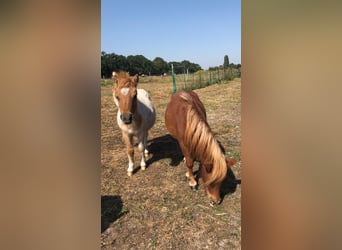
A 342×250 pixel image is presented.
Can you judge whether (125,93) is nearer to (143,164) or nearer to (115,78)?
(115,78)

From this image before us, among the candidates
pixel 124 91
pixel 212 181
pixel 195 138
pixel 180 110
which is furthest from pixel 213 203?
pixel 124 91

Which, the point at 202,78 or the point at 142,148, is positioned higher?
the point at 202,78

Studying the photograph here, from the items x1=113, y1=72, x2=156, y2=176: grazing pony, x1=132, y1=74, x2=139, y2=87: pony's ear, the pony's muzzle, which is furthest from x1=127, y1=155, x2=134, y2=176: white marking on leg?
x1=132, y1=74, x2=139, y2=87: pony's ear

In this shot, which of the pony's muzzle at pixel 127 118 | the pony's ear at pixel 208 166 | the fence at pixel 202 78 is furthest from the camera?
the pony's ear at pixel 208 166

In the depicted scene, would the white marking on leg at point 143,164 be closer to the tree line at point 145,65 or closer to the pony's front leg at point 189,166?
the pony's front leg at point 189,166

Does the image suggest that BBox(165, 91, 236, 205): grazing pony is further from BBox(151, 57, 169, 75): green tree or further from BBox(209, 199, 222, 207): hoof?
BBox(151, 57, 169, 75): green tree

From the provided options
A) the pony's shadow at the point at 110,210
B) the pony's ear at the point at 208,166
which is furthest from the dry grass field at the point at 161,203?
the pony's ear at the point at 208,166

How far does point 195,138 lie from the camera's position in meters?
1.08

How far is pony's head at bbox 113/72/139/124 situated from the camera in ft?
2.86

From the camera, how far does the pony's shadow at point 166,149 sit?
1096 mm

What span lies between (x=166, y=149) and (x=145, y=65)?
417 millimetres
